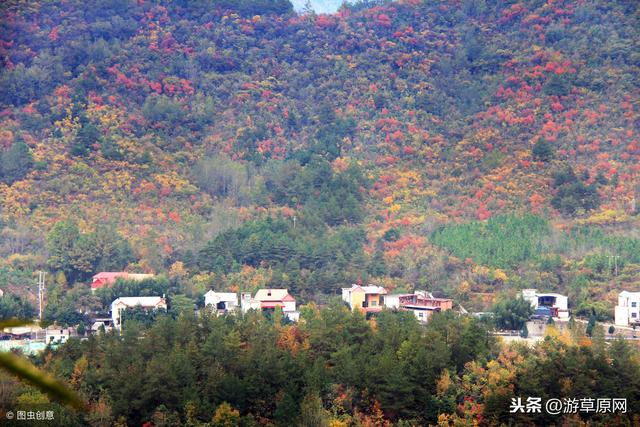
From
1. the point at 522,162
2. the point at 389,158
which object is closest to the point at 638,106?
the point at 522,162

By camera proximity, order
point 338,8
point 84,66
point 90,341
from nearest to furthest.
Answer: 1. point 90,341
2. point 84,66
3. point 338,8

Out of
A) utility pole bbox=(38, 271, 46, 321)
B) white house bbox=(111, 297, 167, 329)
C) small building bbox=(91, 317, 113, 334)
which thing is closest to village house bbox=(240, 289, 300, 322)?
white house bbox=(111, 297, 167, 329)

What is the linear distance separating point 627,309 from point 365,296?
6.58m

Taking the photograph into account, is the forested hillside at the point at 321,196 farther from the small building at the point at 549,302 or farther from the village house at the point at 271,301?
the village house at the point at 271,301

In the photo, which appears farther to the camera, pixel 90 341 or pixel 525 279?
pixel 525 279

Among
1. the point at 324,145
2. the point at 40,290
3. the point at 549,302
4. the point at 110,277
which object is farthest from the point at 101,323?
the point at 324,145

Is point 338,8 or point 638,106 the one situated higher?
point 338,8

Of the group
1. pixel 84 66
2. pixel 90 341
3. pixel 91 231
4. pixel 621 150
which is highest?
pixel 84 66

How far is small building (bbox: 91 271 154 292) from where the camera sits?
29.9 metres

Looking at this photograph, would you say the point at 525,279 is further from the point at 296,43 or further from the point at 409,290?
the point at 296,43

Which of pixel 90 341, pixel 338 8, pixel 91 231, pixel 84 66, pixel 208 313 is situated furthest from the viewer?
pixel 338 8

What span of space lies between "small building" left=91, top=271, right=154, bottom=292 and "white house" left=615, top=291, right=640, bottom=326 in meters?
12.1

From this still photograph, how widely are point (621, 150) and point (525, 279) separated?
1117cm

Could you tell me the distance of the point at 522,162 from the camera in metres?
39.1
